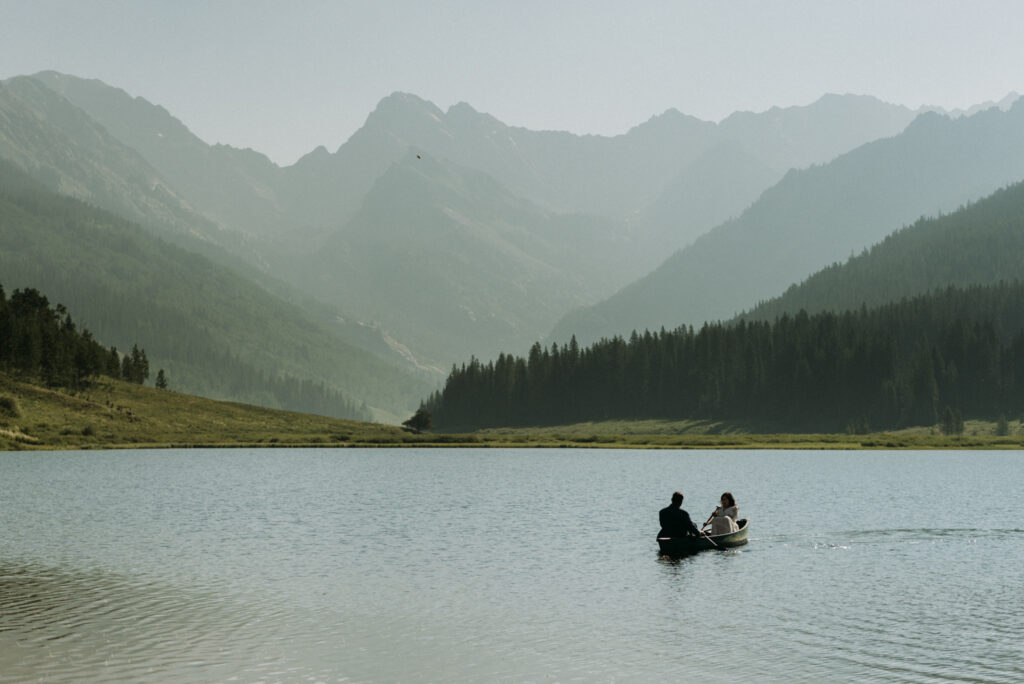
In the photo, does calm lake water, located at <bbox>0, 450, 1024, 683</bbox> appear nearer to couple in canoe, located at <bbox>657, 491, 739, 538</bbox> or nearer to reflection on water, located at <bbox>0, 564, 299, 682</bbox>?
reflection on water, located at <bbox>0, 564, 299, 682</bbox>

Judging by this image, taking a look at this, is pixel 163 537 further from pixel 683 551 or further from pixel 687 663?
pixel 687 663

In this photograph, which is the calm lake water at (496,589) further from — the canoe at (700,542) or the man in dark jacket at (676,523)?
the man in dark jacket at (676,523)

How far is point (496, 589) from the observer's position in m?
37.3

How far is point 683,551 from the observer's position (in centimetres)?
4809

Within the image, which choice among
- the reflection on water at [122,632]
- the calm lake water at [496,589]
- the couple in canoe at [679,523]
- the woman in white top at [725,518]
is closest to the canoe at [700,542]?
the couple in canoe at [679,523]

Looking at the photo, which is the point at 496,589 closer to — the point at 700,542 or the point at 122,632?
the point at 122,632

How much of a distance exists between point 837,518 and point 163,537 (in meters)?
43.5

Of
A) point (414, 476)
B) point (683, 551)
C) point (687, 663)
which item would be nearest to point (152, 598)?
point (687, 663)

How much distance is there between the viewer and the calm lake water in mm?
25375

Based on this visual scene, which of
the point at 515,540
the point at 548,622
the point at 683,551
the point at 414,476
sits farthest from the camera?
the point at 414,476

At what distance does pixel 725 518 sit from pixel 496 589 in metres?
17.4

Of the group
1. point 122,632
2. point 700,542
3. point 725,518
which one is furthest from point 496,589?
point 725,518

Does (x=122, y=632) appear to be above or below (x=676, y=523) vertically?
below

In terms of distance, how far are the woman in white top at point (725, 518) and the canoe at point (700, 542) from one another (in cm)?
37
